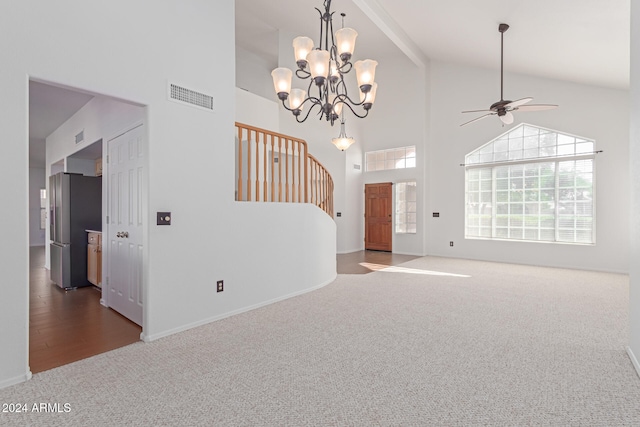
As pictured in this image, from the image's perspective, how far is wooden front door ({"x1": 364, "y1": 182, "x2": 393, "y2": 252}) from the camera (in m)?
9.16

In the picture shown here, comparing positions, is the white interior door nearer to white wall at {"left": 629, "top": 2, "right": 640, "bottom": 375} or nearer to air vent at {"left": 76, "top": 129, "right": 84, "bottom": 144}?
air vent at {"left": 76, "top": 129, "right": 84, "bottom": 144}

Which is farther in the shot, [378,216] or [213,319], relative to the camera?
[378,216]

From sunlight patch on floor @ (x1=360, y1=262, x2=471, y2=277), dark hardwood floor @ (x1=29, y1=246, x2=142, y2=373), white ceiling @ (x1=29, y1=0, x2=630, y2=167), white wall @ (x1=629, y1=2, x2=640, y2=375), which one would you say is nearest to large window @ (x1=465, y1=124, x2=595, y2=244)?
white ceiling @ (x1=29, y1=0, x2=630, y2=167)

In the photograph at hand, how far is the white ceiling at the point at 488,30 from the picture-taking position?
411cm

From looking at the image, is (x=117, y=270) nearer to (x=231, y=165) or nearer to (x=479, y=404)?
(x=231, y=165)

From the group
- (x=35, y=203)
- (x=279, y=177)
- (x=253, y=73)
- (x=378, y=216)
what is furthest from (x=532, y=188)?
(x=35, y=203)

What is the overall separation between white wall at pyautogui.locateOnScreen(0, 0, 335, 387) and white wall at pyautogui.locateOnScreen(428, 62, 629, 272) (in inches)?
214

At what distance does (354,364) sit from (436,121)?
7387 mm

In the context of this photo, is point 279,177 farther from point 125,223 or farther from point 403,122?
point 403,122

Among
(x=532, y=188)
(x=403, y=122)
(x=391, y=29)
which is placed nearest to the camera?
(x=391, y=29)

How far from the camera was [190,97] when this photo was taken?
10.5ft

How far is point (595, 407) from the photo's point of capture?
1.92 meters

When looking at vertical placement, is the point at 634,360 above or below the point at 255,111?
below

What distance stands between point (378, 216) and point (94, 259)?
686 centimetres
